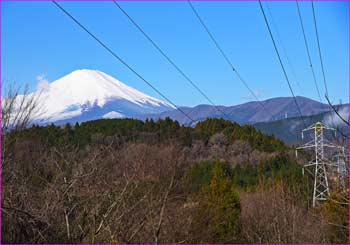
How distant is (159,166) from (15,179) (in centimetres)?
543

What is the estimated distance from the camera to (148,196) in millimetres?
10289

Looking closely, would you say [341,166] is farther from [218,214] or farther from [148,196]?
[218,214]

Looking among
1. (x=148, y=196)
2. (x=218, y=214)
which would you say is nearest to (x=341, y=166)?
(x=148, y=196)

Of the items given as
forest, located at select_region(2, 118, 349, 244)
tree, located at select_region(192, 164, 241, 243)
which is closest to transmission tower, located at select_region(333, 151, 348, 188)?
forest, located at select_region(2, 118, 349, 244)

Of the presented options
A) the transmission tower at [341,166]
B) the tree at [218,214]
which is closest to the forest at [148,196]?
the tree at [218,214]

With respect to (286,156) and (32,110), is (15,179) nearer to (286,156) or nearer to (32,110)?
(32,110)

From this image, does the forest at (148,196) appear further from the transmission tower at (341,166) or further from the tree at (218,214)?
the transmission tower at (341,166)

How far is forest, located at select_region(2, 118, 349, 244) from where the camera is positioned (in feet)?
22.5

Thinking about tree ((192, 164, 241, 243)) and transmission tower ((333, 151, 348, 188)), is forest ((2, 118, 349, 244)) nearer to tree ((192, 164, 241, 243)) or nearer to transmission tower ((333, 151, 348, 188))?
tree ((192, 164, 241, 243))

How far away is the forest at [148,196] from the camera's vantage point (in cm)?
686

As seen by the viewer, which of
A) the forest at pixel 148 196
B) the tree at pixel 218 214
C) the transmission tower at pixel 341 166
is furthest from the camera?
the tree at pixel 218 214

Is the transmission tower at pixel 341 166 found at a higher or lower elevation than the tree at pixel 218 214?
higher

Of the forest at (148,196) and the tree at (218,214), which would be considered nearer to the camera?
the forest at (148,196)

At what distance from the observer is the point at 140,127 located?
43.5 metres
